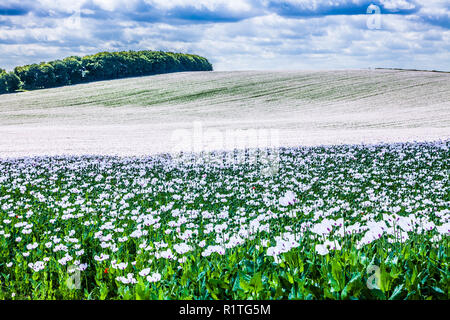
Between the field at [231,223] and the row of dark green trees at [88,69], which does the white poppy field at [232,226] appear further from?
the row of dark green trees at [88,69]

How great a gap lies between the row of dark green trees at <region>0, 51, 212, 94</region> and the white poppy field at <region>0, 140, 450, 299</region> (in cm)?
5588

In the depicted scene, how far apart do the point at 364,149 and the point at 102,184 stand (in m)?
9.95

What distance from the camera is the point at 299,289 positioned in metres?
3.20

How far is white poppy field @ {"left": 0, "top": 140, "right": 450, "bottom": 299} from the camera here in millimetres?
3590

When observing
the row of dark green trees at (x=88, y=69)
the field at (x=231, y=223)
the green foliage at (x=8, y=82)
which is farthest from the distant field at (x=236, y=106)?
the row of dark green trees at (x=88, y=69)

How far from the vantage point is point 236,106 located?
45.6 m

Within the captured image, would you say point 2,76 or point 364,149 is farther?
point 2,76

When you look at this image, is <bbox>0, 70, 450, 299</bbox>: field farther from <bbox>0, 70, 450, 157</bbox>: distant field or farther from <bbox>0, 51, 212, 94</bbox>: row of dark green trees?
<bbox>0, 51, 212, 94</bbox>: row of dark green trees

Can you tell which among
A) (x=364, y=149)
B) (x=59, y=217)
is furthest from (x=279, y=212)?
(x=364, y=149)

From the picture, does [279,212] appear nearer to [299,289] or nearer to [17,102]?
[299,289]

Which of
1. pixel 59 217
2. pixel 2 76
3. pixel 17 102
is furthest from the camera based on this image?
pixel 2 76

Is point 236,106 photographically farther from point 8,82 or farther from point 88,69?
point 88,69

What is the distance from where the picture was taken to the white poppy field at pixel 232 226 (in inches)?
141

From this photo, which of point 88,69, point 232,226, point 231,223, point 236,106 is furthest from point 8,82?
point 232,226
